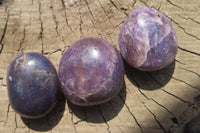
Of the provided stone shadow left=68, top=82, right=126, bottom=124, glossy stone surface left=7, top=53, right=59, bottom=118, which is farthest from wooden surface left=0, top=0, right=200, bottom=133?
glossy stone surface left=7, top=53, right=59, bottom=118

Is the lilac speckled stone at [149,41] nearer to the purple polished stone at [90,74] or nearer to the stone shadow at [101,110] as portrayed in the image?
the purple polished stone at [90,74]

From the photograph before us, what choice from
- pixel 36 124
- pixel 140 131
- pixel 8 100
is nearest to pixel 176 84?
pixel 140 131

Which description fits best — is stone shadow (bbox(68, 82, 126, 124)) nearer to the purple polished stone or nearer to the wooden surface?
the wooden surface

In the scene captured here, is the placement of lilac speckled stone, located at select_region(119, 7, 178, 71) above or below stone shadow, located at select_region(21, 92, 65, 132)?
above

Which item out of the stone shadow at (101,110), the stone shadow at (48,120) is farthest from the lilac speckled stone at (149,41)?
the stone shadow at (48,120)

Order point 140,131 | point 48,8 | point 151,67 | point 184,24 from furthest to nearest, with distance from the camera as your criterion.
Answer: point 48,8 → point 184,24 → point 151,67 → point 140,131

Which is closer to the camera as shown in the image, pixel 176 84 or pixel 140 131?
pixel 140 131

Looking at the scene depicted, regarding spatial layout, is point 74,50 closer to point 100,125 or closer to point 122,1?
point 100,125
